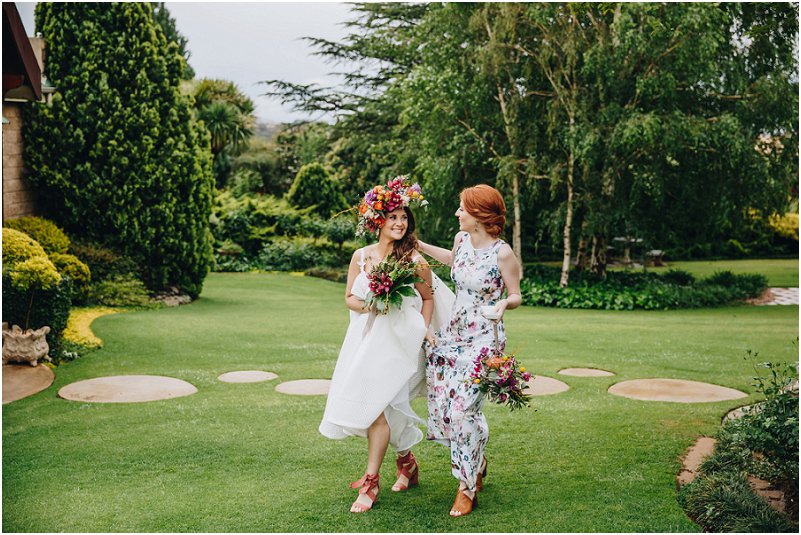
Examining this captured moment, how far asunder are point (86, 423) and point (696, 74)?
13.0 m

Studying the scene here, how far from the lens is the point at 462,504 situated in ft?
13.5

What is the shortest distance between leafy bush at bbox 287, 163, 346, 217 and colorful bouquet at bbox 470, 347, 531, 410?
20451mm

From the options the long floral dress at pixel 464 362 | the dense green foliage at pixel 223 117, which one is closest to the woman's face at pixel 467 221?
the long floral dress at pixel 464 362

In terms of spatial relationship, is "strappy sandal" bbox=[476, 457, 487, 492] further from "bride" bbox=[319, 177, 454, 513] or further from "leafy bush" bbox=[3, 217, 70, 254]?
"leafy bush" bbox=[3, 217, 70, 254]

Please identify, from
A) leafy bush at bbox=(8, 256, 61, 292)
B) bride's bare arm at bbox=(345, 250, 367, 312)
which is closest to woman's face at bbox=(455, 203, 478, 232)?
bride's bare arm at bbox=(345, 250, 367, 312)

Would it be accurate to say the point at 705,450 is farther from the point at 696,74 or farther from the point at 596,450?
the point at 696,74

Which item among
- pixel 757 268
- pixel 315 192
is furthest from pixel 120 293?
pixel 757 268

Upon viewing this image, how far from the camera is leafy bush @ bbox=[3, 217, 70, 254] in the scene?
11.3 m

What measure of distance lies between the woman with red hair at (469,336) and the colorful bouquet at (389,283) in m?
0.34

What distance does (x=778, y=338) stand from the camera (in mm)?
10578

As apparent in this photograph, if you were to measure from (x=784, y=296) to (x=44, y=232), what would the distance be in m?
15.3

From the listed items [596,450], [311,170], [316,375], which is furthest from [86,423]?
[311,170]

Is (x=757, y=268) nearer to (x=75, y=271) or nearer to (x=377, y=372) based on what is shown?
(x=75, y=271)

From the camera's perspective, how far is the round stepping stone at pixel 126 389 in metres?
6.76
